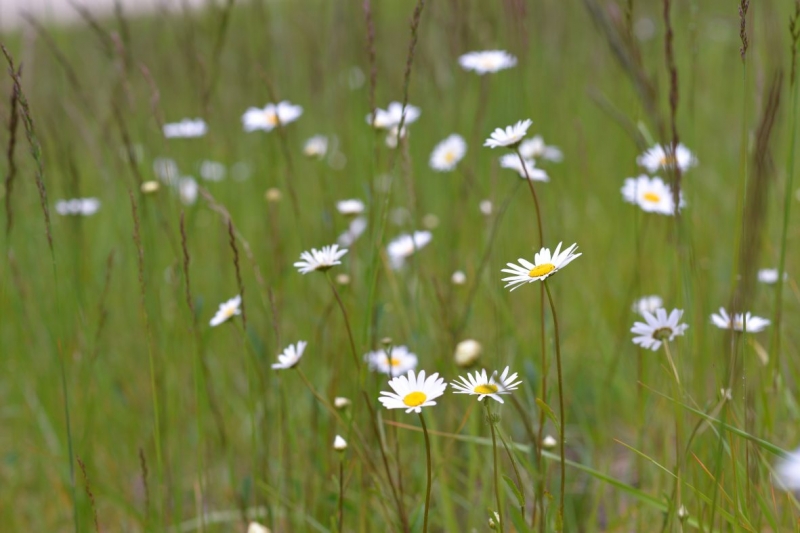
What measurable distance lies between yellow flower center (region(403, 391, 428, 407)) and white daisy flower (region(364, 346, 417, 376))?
0.28 meters

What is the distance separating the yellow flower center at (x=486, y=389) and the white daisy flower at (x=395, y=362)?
34cm

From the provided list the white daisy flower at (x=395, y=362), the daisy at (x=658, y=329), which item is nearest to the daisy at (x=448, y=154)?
the white daisy flower at (x=395, y=362)

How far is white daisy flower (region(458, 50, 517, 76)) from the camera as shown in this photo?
1.43 metres

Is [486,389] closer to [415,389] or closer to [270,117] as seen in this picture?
[415,389]

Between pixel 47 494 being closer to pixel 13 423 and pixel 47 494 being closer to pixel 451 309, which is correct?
pixel 13 423

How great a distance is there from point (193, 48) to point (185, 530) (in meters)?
0.95

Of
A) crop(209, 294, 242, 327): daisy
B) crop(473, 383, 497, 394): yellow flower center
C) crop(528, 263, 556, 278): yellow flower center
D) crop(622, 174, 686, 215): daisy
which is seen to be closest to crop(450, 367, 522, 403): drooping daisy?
crop(473, 383, 497, 394): yellow flower center

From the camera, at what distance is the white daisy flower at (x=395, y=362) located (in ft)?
3.53

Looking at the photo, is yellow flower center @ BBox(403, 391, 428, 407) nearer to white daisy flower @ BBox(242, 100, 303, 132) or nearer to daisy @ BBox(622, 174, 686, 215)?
daisy @ BBox(622, 174, 686, 215)

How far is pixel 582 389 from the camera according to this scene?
159 centimetres

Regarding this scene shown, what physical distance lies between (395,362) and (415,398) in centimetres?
40

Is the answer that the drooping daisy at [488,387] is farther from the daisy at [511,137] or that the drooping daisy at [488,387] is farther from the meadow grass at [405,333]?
the daisy at [511,137]

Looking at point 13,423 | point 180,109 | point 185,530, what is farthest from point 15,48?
point 185,530

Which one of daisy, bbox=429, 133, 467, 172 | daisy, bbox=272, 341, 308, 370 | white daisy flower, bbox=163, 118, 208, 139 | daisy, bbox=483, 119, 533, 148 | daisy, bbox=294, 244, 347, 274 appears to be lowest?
daisy, bbox=272, 341, 308, 370
